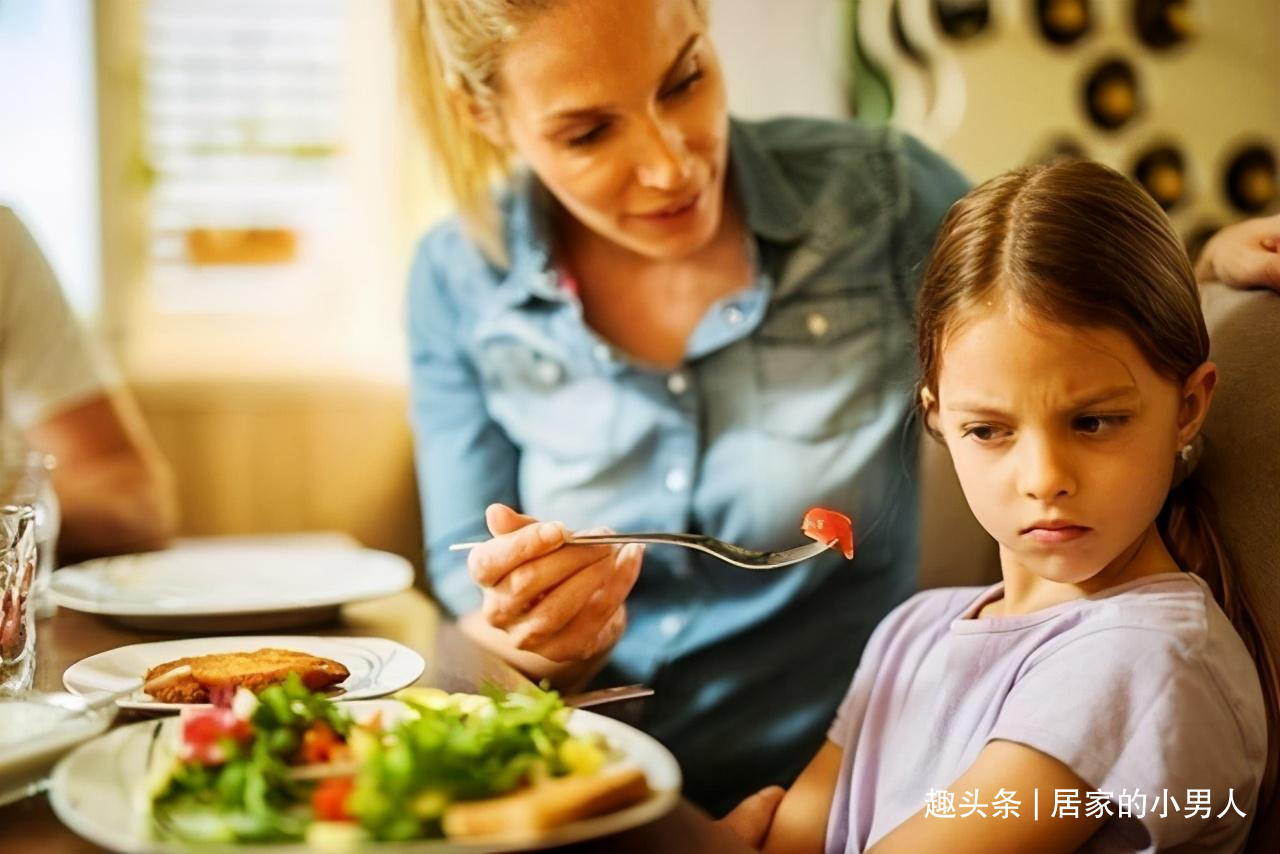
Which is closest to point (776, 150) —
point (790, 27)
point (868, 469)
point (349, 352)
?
point (790, 27)

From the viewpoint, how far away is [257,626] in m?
0.87

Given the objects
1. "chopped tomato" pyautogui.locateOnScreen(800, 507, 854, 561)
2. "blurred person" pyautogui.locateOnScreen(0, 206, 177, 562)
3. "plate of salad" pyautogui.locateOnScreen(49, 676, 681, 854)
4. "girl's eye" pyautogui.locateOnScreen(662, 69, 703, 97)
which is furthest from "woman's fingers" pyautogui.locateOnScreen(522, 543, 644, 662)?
"blurred person" pyautogui.locateOnScreen(0, 206, 177, 562)

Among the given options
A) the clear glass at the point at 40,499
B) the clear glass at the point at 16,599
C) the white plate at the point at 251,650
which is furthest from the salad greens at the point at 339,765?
the clear glass at the point at 40,499

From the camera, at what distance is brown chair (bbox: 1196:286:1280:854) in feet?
2.23

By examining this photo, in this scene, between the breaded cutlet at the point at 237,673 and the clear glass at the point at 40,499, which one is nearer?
the breaded cutlet at the point at 237,673

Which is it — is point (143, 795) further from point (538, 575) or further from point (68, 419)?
point (68, 419)

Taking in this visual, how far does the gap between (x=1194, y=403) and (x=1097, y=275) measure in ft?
0.32

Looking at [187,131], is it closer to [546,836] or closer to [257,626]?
[257,626]

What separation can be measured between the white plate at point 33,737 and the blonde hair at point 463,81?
1.70 ft

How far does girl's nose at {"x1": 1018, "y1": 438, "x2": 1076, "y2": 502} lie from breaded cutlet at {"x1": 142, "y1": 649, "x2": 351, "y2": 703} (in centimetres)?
38

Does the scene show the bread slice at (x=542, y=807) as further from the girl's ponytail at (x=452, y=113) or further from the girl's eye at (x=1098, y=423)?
the girl's ponytail at (x=452, y=113)

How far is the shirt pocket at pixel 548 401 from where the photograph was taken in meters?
1.05

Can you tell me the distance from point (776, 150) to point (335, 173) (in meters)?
1.02

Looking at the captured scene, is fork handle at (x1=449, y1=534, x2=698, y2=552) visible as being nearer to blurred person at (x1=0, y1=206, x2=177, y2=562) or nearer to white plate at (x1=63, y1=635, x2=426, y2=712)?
white plate at (x1=63, y1=635, x2=426, y2=712)
